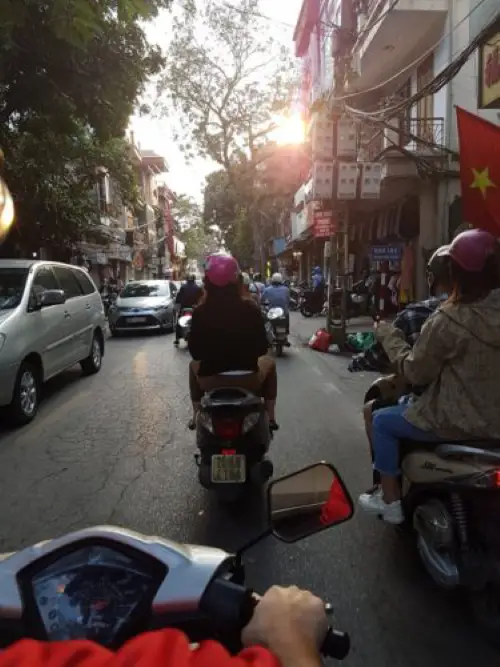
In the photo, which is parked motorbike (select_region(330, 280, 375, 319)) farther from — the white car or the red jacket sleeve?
the red jacket sleeve

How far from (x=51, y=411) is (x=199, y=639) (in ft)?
21.8

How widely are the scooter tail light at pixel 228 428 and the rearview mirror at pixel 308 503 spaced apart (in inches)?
95.0

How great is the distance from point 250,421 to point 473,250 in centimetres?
191

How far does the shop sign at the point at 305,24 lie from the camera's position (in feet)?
87.3

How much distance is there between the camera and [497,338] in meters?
2.87

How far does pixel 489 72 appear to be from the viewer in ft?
22.8

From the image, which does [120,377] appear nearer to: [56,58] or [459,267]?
[56,58]

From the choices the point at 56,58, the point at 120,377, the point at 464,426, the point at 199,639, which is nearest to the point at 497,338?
the point at 464,426

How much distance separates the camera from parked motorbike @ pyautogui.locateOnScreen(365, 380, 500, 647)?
2715 mm

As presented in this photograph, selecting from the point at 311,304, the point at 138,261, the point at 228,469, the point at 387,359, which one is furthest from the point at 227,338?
the point at 138,261

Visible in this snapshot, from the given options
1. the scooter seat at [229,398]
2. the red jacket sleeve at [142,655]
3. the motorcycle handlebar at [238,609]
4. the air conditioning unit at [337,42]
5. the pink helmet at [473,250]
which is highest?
the air conditioning unit at [337,42]

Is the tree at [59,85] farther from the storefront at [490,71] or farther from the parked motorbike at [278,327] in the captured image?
the parked motorbike at [278,327]

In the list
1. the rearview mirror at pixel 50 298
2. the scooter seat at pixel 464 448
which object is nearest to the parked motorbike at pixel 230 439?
the scooter seat at pixel 464 448

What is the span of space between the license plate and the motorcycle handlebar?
2.70 metres
